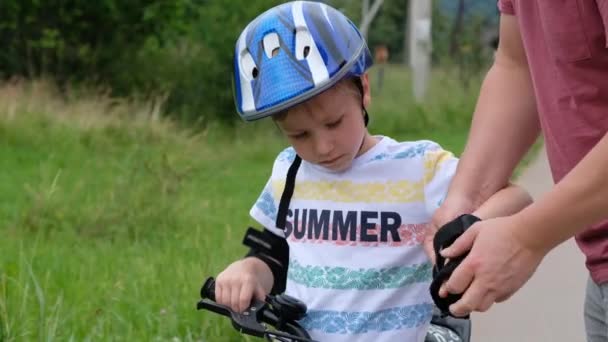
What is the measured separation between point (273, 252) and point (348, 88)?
1.58 feet

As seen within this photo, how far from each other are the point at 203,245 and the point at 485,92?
13.7 feet

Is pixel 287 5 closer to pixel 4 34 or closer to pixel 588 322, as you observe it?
pixel 588 322

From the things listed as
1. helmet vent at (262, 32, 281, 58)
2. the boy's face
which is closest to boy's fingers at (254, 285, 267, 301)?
the boy's face

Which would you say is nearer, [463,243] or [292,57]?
[463,243]

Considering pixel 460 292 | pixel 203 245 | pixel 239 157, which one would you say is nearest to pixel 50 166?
pixel 239 157

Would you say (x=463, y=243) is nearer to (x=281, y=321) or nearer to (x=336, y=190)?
(x=281, y=321)

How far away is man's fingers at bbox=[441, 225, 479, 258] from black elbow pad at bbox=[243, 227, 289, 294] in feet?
3.75

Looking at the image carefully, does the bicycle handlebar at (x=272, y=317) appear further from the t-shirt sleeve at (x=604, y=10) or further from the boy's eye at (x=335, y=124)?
the t-shirt sleeve at (x=604, y=10)

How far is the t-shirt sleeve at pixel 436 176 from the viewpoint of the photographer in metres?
3.20

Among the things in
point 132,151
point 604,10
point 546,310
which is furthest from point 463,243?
point 132,151

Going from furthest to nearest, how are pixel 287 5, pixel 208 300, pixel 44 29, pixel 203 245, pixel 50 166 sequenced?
1. pixel 44 29
2. pixel 50 166
3. pixel 203 245
4. pixel 287 5
5. pixel 208 300

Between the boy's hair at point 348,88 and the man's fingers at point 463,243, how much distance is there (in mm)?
879

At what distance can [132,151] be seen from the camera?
12672mm

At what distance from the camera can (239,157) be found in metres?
14.7
